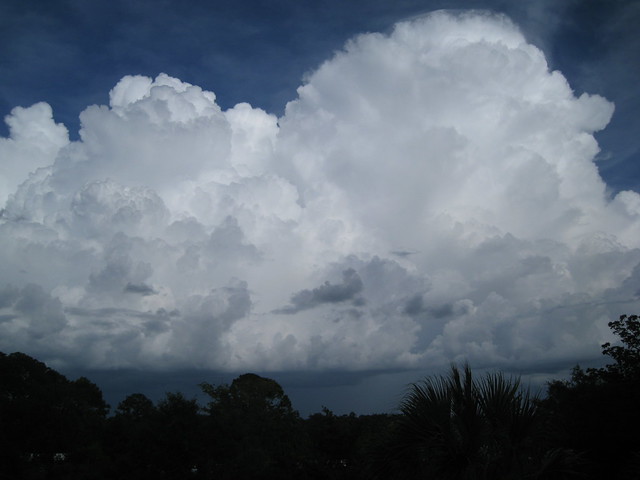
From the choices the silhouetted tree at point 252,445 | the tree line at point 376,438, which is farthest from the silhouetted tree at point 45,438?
the silhouetted tree at point 252,445

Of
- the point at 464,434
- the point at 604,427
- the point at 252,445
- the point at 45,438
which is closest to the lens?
the point at 464,434

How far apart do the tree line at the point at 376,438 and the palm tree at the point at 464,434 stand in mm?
18

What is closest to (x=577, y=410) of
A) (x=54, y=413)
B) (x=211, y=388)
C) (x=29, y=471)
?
(x=29, y=471)

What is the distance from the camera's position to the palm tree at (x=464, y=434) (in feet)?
30.5

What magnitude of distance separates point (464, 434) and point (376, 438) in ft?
5.89

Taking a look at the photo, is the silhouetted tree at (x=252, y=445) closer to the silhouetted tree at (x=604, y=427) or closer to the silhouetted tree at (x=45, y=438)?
the silhouetted tree at (x=45, y=438)

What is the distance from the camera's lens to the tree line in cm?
951

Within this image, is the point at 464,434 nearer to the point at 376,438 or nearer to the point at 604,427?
the point at 376,438

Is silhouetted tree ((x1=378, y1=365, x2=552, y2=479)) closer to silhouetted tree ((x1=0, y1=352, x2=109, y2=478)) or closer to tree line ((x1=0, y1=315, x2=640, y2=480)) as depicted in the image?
tree line ((x1=0, y1=315, x2=640, y2=480))

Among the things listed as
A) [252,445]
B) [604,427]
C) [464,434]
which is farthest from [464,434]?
[252,445]

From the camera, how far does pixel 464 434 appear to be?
956 centimetres

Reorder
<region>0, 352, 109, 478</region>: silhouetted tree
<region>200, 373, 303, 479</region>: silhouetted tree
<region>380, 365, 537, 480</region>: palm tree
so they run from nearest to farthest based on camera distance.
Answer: <region>380, 365, 537, 480</region>: palm tree < <region>200, 373, 303, 479</region>: silhouetted tree < <region>0, 352, 109, 478</region>: silhouetted tree

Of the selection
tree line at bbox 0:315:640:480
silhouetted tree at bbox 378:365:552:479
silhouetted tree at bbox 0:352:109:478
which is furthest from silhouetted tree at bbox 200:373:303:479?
silhouetted tree at bbox 378:365:552:479

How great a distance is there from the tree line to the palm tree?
0.06 feet
